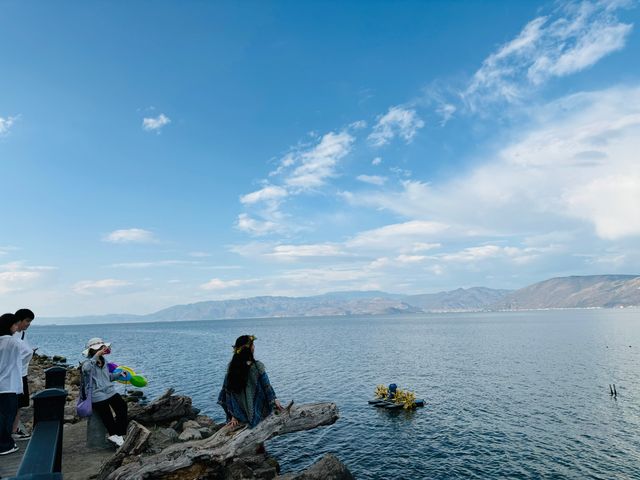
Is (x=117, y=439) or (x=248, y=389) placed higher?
(x=248, y=389)

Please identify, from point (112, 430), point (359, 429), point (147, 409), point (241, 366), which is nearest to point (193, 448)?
point (241, 366)

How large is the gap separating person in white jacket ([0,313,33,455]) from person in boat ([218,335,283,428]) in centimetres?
567

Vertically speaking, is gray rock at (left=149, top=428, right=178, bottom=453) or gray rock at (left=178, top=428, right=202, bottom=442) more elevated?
gray rock at (left=149, top=428, right=178, bottom=453)

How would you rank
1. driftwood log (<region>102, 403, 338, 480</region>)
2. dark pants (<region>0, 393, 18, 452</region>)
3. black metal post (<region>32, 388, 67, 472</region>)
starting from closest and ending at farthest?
1. black metal post (<region>32, 388, 67, 472</region>)
2. driftwood log (<region>102, 403, 338, 480</region>)
3. dark pants (<region>0, 393, 18, 452</region>)

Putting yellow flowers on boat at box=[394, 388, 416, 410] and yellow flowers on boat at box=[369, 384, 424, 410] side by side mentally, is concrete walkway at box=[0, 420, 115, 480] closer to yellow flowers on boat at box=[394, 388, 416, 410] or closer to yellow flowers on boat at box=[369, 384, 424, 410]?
yellow flowers on boat at box=[369, 384, 424, 410]

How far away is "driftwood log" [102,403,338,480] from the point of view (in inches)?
374

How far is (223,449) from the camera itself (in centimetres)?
977

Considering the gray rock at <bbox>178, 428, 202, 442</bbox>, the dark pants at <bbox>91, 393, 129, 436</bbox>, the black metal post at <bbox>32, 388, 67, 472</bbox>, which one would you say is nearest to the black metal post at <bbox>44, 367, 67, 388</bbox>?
the dark pants at <bbox>91, 393, 129, 436</bbox>

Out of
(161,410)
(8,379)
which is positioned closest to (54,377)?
(8,379)

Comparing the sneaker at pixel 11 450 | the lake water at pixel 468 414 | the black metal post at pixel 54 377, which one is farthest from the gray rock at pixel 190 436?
the black metal post at pixel 54 377

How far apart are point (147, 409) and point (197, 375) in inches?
1477

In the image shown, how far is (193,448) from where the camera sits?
1025 centimetres

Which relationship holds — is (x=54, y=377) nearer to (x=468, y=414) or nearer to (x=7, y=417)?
(x=7, y=417)

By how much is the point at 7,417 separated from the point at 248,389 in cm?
675
